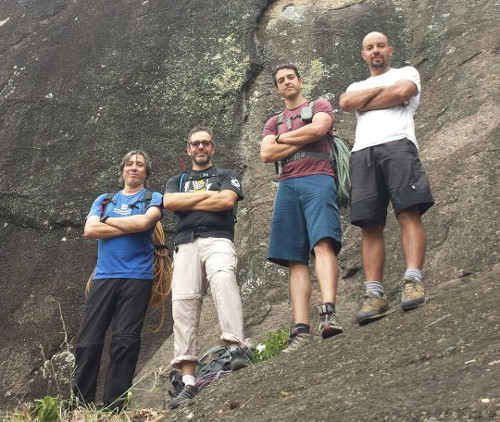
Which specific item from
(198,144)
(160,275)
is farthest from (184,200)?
(160,275)

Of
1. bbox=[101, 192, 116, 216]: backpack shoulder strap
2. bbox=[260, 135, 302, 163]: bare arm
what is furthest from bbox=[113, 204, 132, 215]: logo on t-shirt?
bbox=[260, 135, 302, 163]: bare arm

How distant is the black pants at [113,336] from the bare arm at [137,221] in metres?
0.46

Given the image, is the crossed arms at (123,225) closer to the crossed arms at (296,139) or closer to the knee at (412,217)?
the crossed arms at (296,139)

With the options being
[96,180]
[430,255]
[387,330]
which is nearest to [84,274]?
[96,180]

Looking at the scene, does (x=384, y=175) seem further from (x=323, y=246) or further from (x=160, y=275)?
(x=160, y=275)

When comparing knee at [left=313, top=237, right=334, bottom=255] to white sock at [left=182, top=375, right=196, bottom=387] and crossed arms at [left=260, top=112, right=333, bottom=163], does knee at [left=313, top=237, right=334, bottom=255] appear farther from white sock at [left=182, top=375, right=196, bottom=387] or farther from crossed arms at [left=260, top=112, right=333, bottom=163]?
white sock at [left=182, top=375, right=196, bottom=387]

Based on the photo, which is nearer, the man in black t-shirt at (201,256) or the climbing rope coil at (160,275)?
the man in black t-shirt at (201,256)

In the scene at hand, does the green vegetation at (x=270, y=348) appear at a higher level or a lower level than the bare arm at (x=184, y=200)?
lower

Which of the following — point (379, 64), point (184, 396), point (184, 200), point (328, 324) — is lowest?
point (184, 396)

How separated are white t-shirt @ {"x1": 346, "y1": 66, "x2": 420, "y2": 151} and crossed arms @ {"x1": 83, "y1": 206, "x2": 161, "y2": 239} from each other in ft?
6.33

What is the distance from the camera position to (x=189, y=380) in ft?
20.0

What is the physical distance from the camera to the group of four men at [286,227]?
19.5ft

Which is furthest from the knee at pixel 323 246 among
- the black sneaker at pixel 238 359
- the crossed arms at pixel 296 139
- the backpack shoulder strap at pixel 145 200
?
the backpack shoulder strap at pixel 145 200

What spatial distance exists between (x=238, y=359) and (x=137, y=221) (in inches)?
67.0
